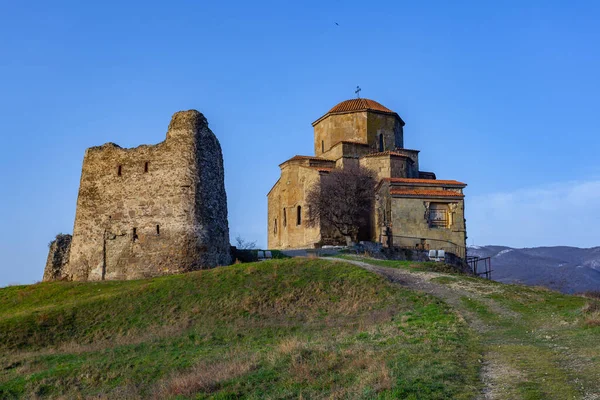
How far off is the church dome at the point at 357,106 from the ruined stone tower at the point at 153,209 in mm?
17857

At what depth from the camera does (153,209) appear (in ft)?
78.7

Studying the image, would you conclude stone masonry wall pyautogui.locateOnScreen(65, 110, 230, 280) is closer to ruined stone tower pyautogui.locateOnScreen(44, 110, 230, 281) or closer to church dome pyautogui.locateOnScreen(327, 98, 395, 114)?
ruined stone tower pyautogui.locateOnScreen(44, 110, 230, 281)

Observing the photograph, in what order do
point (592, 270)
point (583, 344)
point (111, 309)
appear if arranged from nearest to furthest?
point (583, 344), point (111, 309), point (592, 270)

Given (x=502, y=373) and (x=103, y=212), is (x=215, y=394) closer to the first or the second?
(x=502, y=373)

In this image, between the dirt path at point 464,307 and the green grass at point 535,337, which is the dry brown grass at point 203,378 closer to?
the dirt path at point 464,307

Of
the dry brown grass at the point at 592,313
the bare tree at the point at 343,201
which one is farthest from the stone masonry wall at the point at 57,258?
the dry brown grass at the point at 592,313

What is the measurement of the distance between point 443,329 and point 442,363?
147 inches

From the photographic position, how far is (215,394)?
9352 mm

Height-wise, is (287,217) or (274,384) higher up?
(287,217)

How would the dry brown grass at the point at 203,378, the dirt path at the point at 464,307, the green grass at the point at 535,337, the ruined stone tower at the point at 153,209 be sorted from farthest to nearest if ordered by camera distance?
the ruined stone tower at the point at 153,209 < the dry brown grass at the point at 203,378 < the dirt path at the point at 464,307 < the green grass at the point at 535,337

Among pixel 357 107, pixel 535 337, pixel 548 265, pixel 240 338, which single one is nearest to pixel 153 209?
pixel 240 338

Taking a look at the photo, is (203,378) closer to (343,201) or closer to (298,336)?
(298,336)

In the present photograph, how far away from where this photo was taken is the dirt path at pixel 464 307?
8.61 metres

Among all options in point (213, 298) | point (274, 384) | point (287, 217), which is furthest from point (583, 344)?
point (287, 217)
